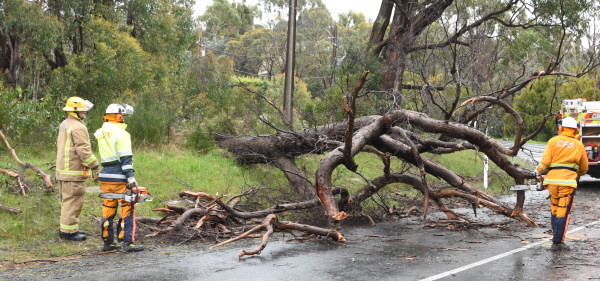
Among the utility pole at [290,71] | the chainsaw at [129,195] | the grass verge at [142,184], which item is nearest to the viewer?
the chainsaw at [129,195]

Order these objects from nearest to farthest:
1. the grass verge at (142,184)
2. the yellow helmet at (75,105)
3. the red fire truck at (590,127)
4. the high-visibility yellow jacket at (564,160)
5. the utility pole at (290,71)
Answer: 1. the grass verge at (142,184)
2. the yellow helmet at (75,105)
3. the high-visibility yellow jacket at (564,160)
4. the red fire truck at (590,127)
5. the utility pole at (290,71)

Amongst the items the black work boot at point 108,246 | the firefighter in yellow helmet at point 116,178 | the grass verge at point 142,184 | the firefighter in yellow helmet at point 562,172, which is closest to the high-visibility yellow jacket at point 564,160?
the firefighter in yellow helmet at point 562,172

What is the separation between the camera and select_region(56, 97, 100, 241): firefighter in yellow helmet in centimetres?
805

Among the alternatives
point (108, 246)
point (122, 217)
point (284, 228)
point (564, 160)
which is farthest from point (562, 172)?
point (108, 246)

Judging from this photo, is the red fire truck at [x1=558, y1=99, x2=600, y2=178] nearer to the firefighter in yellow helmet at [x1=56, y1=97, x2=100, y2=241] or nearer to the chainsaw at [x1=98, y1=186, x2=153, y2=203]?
the chainsaw at [x1=98, y1=186, x2=153, y2=203]

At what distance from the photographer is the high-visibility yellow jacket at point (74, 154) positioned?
26.6 feet

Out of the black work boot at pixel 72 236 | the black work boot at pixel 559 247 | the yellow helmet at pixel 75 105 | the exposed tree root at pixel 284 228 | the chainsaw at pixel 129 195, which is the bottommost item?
the black work boot at pixel 72 236

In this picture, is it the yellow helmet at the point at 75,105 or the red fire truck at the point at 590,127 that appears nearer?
the yellow helmet at the point at 75,105

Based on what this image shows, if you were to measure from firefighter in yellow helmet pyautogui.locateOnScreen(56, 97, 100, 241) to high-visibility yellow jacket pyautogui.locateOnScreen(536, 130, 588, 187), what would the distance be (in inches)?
242

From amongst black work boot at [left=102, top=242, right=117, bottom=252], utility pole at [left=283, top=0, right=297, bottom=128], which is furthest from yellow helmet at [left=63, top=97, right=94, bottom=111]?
utility pole at [left=283, top=0, right=297, bottom=128]

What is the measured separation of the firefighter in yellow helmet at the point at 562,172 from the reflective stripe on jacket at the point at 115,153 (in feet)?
18.3

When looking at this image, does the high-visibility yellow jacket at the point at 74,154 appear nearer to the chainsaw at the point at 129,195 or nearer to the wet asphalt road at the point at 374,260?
the chainsaw at the point at 129,195

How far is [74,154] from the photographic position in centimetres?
818

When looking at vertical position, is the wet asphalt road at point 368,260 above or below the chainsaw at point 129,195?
below
